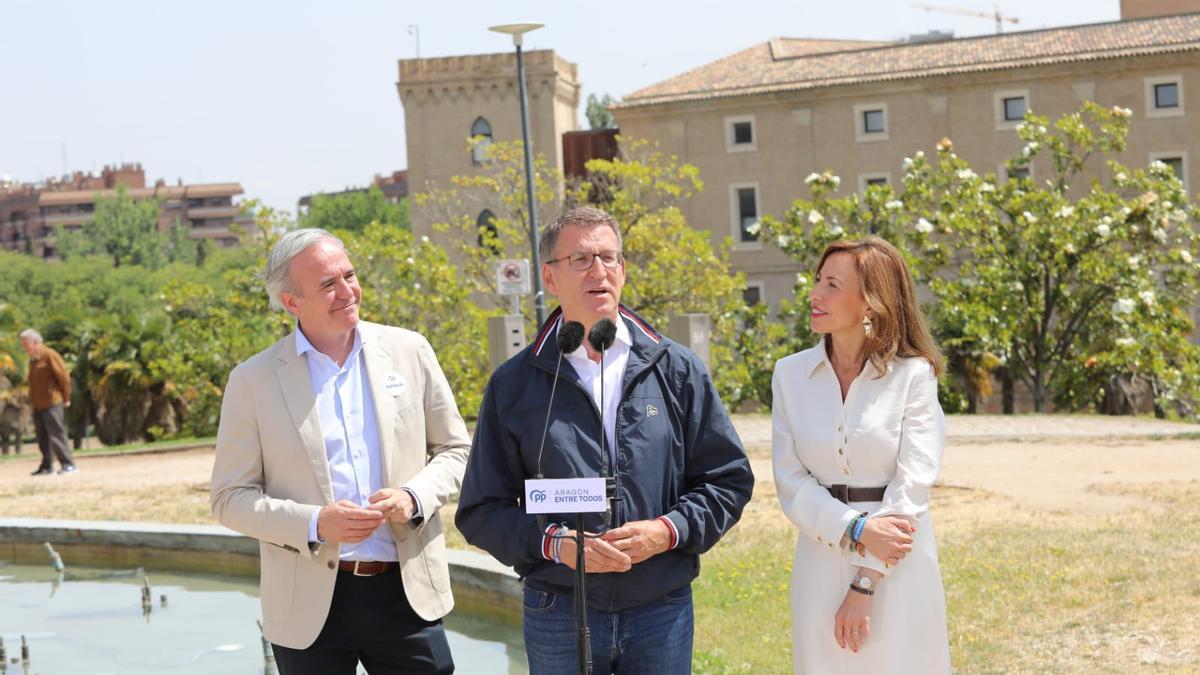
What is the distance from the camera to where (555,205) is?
1668 inches

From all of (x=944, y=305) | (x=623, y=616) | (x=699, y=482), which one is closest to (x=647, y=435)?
(x=699, y=482)

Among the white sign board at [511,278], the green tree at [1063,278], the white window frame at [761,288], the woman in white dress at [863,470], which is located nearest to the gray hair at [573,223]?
the woman in white dress at [863,470]

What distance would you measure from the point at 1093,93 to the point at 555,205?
19.6 metres

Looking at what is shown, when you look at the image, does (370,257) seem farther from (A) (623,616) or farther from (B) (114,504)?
(A) (623,616)

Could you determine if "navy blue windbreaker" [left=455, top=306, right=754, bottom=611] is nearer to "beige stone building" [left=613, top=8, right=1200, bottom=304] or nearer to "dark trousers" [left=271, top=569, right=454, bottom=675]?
"dark trousers" [left=271, top=569, right=454, bottom=675]

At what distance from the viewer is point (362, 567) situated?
4.20m

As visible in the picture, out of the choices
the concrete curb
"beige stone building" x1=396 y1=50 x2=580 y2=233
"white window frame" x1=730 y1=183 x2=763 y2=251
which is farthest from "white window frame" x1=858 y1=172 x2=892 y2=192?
the concrete curb

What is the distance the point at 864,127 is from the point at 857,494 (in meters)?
50.1

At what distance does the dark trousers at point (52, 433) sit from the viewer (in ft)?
62.0

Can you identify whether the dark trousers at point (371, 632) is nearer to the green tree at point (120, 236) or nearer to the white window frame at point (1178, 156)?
the white window frame at point (1178, 156)

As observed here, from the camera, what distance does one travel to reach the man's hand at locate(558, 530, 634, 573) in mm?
3592

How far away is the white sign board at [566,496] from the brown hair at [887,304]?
1045 millimetres

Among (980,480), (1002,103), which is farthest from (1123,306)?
(1002,103)

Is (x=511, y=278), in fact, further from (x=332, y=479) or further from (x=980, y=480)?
(x=332, y=479)
